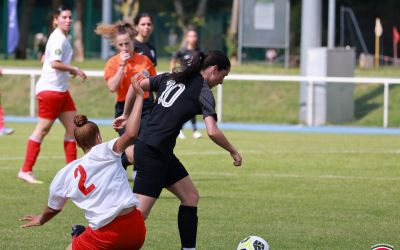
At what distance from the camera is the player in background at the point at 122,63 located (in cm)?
1263

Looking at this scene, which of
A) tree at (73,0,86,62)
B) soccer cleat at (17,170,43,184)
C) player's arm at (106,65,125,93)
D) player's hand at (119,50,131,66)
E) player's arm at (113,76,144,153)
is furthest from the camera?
tree at (73,0,86,62)

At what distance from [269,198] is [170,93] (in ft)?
14.3

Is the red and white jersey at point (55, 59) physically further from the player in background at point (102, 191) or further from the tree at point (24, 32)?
the tree at point (24, 32)

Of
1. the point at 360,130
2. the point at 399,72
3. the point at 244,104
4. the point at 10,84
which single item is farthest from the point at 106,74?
the point at 399,72

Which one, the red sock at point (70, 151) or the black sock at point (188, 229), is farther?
the red sock at point (70, 151)

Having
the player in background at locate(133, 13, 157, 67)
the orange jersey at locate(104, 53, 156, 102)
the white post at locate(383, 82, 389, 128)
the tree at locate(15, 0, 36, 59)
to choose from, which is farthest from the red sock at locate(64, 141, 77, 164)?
the tree at locate(15, 0, 36, 59)

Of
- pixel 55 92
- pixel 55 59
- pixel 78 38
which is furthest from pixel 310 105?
pixel 78 38

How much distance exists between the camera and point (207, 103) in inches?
347

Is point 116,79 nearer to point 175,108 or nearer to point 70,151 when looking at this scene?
point 70,151

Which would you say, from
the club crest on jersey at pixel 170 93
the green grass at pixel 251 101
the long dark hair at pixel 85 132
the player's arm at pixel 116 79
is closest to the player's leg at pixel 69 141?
the player's arm at pixel 116 79

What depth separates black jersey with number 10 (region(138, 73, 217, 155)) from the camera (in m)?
8.85

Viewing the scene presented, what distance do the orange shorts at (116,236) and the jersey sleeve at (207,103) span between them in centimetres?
160

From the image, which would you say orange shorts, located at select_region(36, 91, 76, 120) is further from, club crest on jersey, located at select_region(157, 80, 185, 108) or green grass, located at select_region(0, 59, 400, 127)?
green grass, located at select_region(0, 59, 400, 127)

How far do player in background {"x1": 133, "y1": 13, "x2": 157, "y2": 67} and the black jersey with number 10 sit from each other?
5.25m
